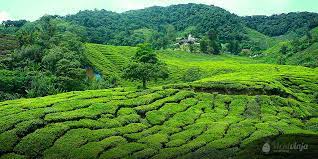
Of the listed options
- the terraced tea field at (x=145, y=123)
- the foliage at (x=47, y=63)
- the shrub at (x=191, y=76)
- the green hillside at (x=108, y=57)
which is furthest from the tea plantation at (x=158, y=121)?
the green hillside at (x=108, y=57)

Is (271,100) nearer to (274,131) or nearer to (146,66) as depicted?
(274,131)

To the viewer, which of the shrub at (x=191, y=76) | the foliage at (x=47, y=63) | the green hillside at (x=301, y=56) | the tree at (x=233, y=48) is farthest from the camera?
the tree at (x=233, y=48)

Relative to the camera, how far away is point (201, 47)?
15750 cm

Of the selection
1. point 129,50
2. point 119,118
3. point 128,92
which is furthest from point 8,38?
point 119,118

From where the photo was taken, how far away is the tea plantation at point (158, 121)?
36.9 m

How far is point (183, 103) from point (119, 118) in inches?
422

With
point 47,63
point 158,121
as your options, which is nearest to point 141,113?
point 158,121

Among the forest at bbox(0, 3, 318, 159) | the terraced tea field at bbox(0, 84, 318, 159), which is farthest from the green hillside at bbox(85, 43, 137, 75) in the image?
the terraced tea field at bbox(0, 84, 318, 159)

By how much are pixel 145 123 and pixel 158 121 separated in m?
1.56

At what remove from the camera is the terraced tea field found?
36.8m

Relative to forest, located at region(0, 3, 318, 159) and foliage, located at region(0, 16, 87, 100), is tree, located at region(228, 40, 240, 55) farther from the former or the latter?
forest, located at region(0, 3, 318, 159)

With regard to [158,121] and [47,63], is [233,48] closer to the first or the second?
[47,63]

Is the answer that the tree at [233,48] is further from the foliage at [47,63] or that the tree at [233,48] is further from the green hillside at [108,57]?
the foliage at [47,63]

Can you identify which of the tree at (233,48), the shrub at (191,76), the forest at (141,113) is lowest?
the tree at (233,48)
